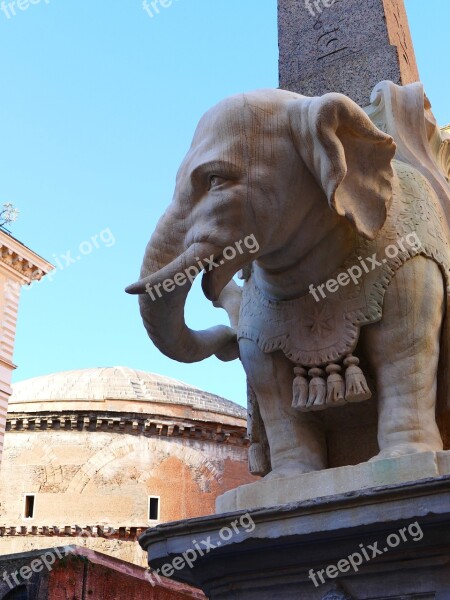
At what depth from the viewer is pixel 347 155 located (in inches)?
91.6

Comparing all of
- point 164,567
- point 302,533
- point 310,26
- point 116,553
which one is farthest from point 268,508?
point 116,553

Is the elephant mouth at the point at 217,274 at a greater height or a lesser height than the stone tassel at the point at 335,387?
greater

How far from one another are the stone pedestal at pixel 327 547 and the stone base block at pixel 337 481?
9 cm

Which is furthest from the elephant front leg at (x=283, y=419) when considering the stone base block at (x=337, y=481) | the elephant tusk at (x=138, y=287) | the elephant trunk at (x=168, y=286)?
the elephant tusk at (x=138, y=287)

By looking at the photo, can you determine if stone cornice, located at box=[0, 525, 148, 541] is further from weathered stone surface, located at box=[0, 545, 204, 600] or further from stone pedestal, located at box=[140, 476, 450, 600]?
stone pedestal, located at box=[140, 476, 450, 600]

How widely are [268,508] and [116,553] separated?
74.6 ft

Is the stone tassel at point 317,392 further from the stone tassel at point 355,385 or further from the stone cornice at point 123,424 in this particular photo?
the stone cornice at point 123,424

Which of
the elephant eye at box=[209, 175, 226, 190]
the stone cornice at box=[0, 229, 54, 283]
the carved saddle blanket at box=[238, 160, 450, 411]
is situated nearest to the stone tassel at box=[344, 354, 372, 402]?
the carved saddle blanket at box=[238, 160, 450, 411]

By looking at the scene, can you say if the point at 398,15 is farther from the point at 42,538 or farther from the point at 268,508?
the point at 42,538

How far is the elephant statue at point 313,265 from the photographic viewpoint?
88.8 inches

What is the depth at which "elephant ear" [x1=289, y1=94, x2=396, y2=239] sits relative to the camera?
2.19 meters

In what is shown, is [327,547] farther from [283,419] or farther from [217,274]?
[217,274]

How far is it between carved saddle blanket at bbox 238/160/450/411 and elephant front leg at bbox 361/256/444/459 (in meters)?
0.04

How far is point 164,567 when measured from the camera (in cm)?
238
